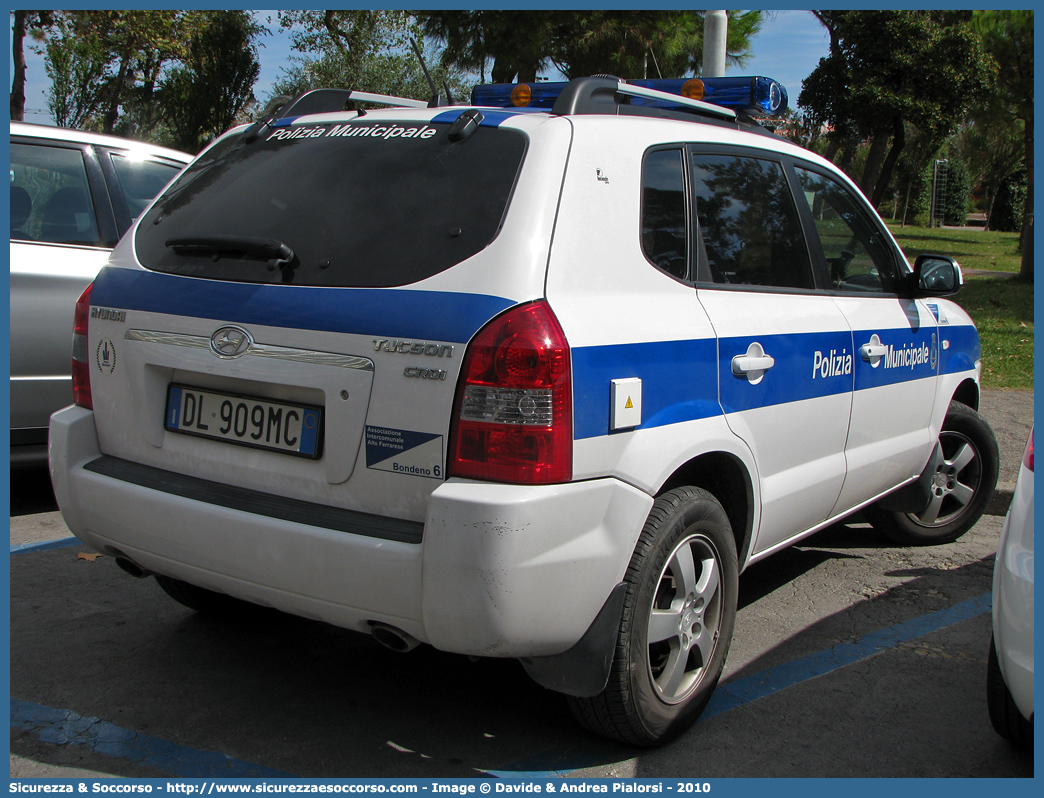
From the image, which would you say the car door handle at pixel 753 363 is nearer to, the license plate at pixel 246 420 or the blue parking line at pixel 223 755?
the blue parking line at pixel 223 755

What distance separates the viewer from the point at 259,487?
2.55 meters

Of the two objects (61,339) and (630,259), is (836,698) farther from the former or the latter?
(61,339)

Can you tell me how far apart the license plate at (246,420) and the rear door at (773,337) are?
120 centimetres

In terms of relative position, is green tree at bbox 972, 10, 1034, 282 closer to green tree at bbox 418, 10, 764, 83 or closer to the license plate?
green tree at bbox 418, 10, 764, 83

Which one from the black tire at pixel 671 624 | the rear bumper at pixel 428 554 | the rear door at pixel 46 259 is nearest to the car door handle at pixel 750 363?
the black tire at pixel 671 624

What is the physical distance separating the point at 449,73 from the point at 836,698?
19.2 meters

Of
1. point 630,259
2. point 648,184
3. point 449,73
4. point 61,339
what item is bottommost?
point 61,339

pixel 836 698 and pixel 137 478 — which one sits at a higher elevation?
pixel 137 478

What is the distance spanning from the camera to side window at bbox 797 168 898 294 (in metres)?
3.67

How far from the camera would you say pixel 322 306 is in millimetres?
2439

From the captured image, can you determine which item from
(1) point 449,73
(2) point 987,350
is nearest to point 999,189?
(1) point 449,73

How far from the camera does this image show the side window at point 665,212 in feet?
8.99

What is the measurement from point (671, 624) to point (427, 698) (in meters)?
0.86

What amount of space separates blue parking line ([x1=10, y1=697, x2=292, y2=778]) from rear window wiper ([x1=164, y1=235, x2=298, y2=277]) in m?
1.36
